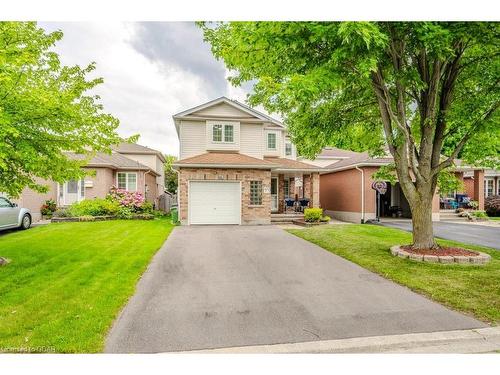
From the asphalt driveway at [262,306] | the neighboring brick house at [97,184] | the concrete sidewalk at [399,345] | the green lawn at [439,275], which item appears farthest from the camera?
the neighboring brick house at [97,184]

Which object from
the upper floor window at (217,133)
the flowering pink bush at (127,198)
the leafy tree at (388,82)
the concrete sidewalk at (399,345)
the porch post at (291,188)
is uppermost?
the upper floor window at (217,133)

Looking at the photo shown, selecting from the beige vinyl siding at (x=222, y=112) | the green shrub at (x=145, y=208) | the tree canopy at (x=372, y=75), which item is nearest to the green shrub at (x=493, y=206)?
the tree canopy at (x=372, y=75)

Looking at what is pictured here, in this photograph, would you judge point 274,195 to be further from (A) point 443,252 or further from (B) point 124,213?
(A) point 443,252

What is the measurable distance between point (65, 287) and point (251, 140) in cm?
1366

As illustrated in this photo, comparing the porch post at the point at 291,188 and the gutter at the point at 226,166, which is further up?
the gutter at the point at 226,166

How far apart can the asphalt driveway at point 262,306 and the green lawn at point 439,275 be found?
0.32 metres

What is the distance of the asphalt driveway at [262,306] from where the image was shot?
360cm

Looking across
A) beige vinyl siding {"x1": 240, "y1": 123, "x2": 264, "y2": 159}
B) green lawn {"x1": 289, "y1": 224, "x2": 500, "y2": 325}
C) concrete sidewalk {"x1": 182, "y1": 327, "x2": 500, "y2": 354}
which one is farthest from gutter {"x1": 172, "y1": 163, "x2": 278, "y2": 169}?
concrete sidewalk {"x1": 182, "y1": 327, "x2": 500, "y2": 354}

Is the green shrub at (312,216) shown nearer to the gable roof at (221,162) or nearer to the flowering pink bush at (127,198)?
the gable roof at (221,162)

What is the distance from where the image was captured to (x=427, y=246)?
7.93m

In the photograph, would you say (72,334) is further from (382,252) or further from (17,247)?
(382,252)

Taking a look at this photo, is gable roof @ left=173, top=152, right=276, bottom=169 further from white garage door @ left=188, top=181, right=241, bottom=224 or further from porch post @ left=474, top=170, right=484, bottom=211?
porch post @ left=474, top=170, right=484, bottom=211

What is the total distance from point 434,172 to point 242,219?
9484mm
